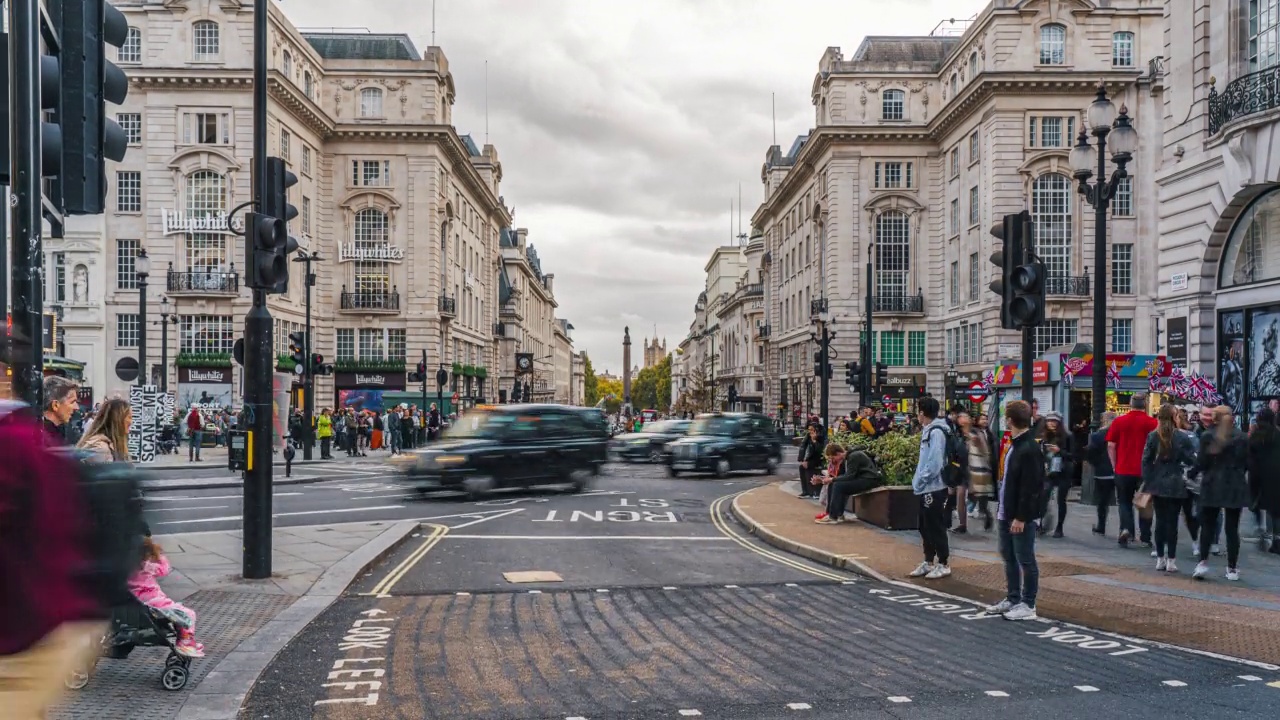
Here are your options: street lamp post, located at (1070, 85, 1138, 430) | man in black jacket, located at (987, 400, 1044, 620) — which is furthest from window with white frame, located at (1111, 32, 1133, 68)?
man in black jacket, located at (987, 400, 1044, 620)

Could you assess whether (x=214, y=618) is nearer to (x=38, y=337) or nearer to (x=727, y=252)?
(x=38, y=337)

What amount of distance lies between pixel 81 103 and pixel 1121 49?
165 feet

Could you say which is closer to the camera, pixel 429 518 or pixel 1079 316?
pixel 429 518

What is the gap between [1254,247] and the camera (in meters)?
18.7

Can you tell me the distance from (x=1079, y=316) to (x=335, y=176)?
37868 millimetres

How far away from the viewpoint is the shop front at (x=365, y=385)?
53.8 metres

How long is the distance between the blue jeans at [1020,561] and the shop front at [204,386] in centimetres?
4350

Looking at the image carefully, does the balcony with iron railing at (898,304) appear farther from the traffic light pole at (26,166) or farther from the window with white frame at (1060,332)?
the traffic light pole at (26,166)

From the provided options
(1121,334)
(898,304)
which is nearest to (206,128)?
(898,304)

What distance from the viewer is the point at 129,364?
31.2 metres

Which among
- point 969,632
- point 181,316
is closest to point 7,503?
point 969,632

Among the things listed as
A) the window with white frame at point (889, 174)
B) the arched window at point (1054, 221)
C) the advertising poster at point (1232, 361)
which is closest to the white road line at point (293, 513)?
the advertising poster at point (1232, 361)

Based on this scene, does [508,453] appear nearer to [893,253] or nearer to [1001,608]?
[1001,608]

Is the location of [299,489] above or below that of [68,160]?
below
